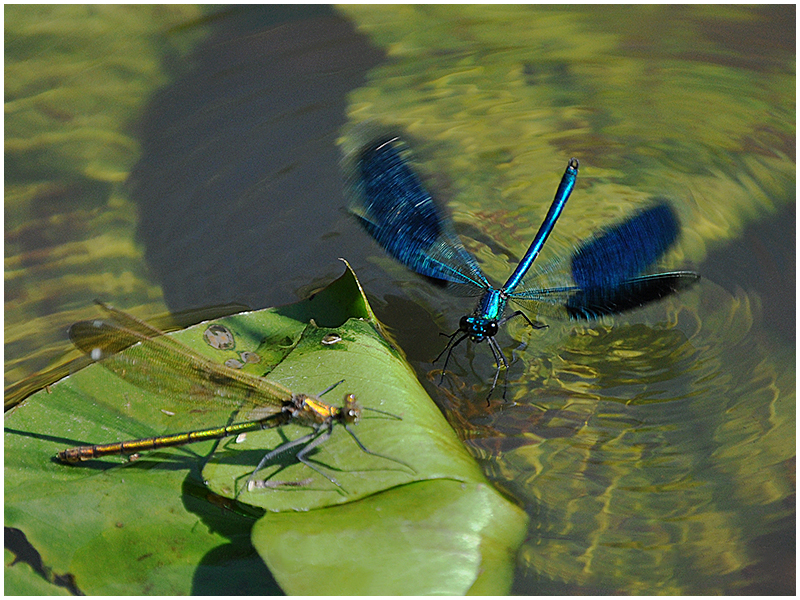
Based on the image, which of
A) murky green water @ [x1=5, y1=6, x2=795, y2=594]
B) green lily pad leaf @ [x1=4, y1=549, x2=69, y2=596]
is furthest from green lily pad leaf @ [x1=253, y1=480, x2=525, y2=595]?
green lily pad leaf @ [x1=4, y1=549, x2=69, y2=596]

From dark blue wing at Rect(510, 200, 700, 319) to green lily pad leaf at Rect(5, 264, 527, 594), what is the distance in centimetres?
116

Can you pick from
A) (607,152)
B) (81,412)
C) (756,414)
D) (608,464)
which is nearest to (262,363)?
(81,412)

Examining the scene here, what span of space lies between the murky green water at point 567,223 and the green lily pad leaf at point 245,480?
1.93 ft

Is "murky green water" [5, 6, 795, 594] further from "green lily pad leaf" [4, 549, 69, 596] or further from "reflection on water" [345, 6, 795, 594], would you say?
"green lily pad leaf" [4, 549, 69, 596]

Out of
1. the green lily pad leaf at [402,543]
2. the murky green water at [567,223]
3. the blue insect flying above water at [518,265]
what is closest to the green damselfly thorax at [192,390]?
the green lily pad leaf at [402,543]

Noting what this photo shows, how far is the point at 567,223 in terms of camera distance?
4234 millimetres

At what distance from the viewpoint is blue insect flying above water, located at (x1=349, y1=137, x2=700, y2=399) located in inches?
141

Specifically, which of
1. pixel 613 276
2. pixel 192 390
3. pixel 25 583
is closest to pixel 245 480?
pixel 192 390

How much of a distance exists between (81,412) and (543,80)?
11.7 feet

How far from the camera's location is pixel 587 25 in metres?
4.89

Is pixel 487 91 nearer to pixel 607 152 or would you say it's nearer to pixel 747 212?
pixel 607 152

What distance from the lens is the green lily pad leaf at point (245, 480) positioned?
2368mm

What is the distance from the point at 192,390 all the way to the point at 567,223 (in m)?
2.45

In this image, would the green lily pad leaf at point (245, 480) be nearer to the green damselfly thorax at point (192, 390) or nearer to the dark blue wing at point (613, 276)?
the green damselfly thorax at point (192, 390)
